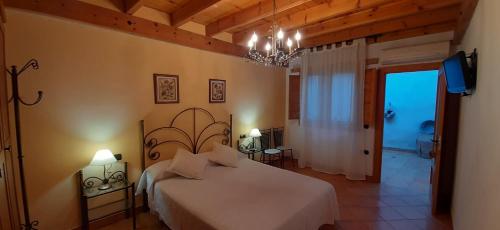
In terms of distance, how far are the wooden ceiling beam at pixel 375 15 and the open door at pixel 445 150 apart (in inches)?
33.2

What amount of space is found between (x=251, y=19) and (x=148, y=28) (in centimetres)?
135

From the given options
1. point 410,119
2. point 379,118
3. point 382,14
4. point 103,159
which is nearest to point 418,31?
point 382,14

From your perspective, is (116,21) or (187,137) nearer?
(116,21)

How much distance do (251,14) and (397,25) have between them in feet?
7.37

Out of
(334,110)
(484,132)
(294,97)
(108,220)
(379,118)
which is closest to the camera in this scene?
(484,132)

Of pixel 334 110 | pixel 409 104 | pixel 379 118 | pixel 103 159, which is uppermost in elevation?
pixel 409 104

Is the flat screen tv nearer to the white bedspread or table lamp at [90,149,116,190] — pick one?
the white bedspread

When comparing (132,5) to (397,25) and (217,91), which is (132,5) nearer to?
(217,91)

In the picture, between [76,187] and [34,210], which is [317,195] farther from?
[34,210]

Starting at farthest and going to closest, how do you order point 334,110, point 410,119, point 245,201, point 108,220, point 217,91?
point 410,119
point 334,110
point 217,91
point 108,220
point 245,201

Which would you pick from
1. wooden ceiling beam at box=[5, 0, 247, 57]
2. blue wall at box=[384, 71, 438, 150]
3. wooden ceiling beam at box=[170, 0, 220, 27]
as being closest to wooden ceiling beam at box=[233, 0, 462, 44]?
wooden ceiling beam at box=[5, 0, 247, 57]

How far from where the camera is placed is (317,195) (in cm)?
222

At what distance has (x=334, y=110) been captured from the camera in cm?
416

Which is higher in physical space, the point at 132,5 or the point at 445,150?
the point at 132,5
